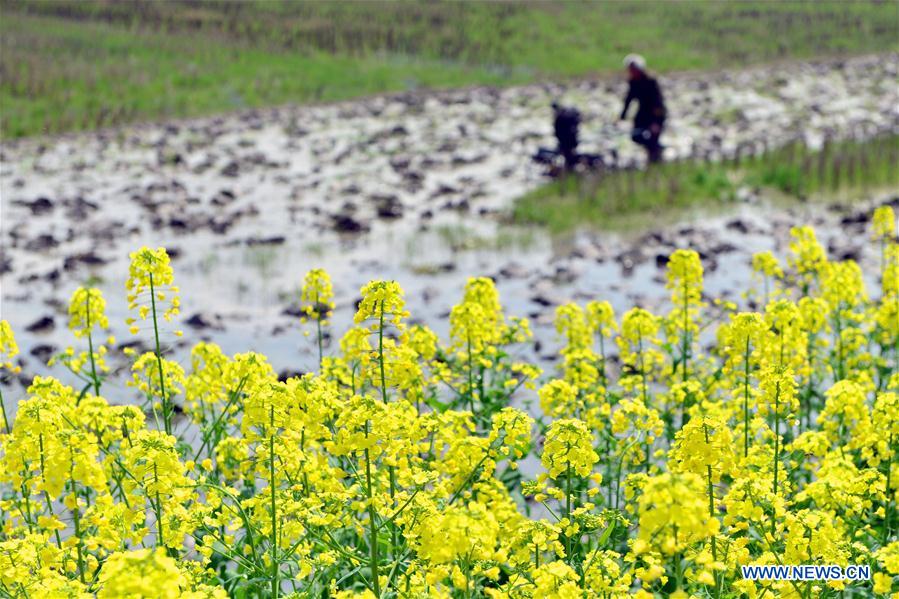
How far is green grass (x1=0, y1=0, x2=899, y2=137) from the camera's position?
25.5 metres

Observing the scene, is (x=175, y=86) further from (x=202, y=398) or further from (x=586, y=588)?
(x=586, y=588)

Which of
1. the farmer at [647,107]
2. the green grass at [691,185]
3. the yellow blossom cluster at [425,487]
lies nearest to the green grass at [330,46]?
the farmer at [647,107]

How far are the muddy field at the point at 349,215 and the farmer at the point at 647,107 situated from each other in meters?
0.61

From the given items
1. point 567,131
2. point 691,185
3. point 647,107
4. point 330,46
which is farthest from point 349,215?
point 330,46

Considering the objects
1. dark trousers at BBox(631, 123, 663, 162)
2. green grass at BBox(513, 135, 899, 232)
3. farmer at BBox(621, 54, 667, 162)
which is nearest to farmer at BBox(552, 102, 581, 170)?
green grass at BBox(513, 135, 899, 232)

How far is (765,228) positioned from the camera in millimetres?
14164

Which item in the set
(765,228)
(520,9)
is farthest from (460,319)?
(520,9)

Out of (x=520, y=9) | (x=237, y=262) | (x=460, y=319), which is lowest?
(x=237, y=262)

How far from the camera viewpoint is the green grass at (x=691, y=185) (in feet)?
49.9

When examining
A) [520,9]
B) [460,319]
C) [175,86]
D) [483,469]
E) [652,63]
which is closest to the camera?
[483,469]

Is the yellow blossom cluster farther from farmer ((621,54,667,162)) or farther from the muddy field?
farmer ((621,54,667,162))

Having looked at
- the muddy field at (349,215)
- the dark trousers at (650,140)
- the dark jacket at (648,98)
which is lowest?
the muddy field at (349,215)

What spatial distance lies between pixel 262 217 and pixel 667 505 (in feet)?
43.2

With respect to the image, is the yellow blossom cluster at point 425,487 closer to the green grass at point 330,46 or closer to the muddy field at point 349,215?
the muddy field at point 349,215
